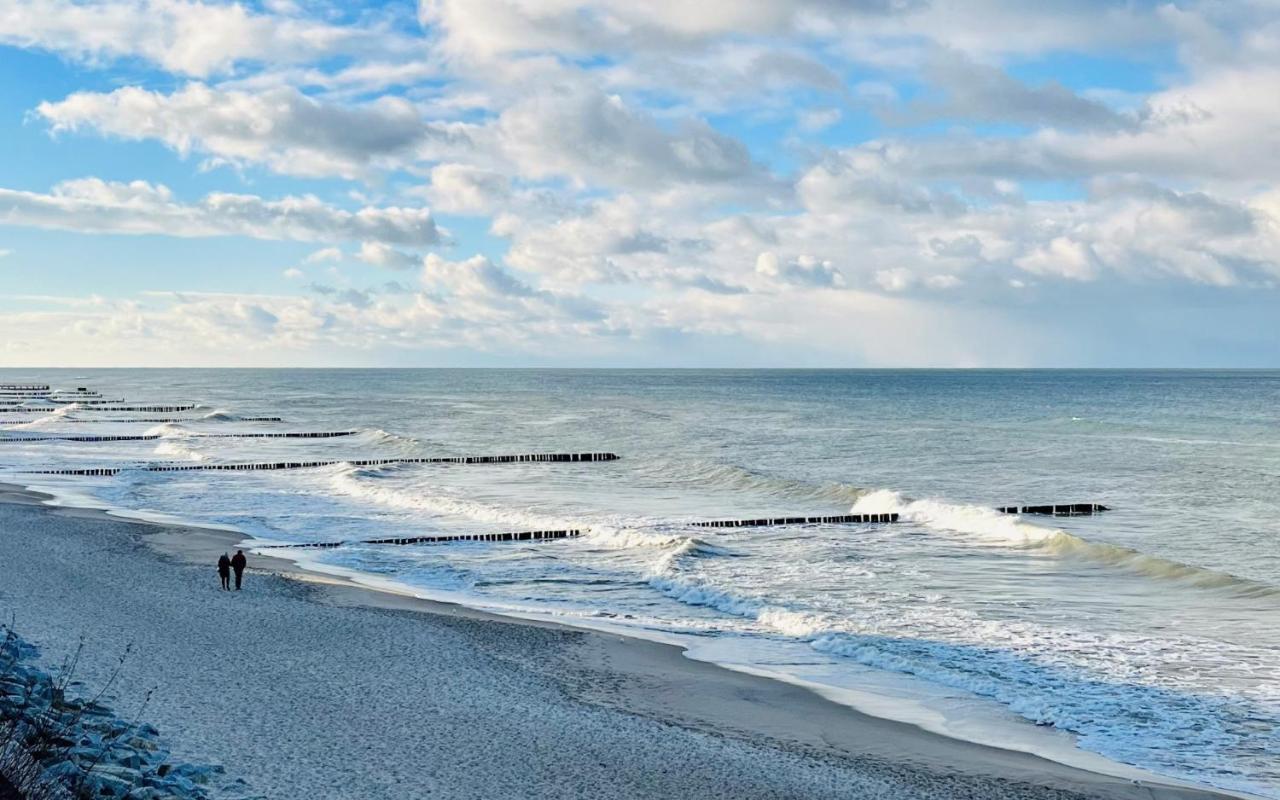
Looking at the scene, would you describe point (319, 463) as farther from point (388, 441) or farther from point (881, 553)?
point (881, 553)

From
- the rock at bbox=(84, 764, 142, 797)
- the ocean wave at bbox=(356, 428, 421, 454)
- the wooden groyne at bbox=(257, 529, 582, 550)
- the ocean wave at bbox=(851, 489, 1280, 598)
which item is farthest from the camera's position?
the ocean wave at bbox=(356, 428, 421, 454)

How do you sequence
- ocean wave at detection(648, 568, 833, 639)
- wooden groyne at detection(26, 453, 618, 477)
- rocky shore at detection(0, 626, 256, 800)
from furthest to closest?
wooden groyne at detection(26, 453, 618, 477)
ocean wave at detection(648, 568, 833, 639)
rocky shore at detection(0, 626, 256, 800)

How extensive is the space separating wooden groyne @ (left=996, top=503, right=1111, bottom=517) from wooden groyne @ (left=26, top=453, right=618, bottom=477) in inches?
1178

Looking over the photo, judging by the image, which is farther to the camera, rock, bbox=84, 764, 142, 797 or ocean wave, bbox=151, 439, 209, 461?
ocean wave, bbox=151, 439, 209, 461

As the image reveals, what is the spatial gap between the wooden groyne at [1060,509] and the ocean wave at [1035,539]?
71.8 inches

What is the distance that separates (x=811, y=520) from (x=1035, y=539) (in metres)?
8.80

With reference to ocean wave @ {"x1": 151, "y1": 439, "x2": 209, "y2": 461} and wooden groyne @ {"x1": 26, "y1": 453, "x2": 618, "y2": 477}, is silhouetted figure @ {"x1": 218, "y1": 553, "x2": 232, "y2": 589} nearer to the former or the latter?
wooden groyne @ {"x1": 26, "y1": 453, "x2": 618, "y2": 477}

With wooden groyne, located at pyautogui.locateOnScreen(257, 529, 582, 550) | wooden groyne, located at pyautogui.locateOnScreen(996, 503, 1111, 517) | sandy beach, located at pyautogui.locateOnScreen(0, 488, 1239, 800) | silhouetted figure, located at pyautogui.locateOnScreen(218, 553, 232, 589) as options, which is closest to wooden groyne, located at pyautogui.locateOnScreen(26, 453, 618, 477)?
wooden groyne, located at pyautogui.locateOnScreen(257, 529, 582, 550)

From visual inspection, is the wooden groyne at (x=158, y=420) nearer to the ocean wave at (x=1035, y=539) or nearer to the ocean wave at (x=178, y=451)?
the ocean wave at (x=178, y=451)

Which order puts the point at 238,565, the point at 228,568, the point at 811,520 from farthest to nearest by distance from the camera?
the point at 811,520, the point at 228,568, the point at 238,565

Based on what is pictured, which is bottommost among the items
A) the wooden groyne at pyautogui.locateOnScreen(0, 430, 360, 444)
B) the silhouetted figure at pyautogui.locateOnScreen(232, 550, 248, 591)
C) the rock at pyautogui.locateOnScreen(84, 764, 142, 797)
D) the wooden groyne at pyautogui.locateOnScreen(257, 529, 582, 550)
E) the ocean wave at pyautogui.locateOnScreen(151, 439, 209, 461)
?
the wooden groyne at pyautogui.locateOnScreen(257, 529, 582, 550)

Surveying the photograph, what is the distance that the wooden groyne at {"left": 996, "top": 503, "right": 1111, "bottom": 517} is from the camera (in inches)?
1715

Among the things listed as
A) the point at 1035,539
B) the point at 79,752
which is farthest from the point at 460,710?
the point at 1035,539

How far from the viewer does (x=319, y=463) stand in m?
65.5
